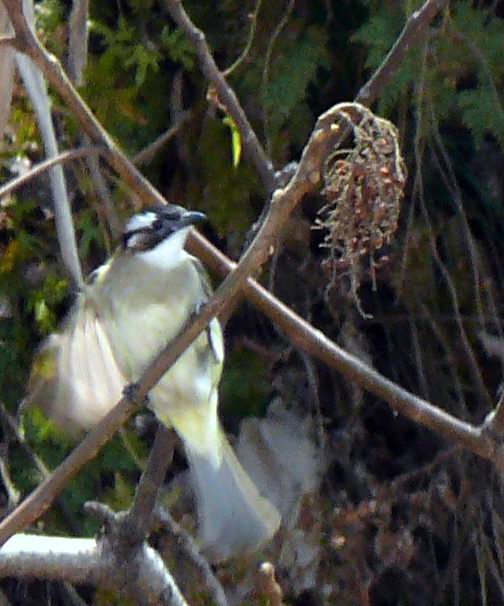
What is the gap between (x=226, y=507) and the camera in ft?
6.48

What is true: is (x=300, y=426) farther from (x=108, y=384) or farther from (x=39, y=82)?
(x=39, y=82)

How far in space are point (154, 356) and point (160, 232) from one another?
19 cm

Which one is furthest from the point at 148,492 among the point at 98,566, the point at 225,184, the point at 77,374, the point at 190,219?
the point at 225,184

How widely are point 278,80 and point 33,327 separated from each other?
2.06ft

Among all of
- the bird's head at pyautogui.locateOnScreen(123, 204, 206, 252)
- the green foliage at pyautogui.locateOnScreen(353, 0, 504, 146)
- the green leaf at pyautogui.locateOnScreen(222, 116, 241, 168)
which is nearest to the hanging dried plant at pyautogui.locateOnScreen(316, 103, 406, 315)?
the bird's head at pyautogui.locateOnScreen(123, 204, 206, 252)

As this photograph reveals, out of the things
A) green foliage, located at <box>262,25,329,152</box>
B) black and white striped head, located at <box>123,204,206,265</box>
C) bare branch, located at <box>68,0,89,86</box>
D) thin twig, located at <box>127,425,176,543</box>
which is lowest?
thin twig, located at <box>127,425,176,543</box>

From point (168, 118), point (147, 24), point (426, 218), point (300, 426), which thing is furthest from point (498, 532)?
point (147, 24)

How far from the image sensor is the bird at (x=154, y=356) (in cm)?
186

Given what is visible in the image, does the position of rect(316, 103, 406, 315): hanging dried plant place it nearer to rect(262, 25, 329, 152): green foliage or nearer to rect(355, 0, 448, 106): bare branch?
rect(355, 0, 448, 106): bare branch

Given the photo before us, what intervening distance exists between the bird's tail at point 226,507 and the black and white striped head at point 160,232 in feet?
1.02

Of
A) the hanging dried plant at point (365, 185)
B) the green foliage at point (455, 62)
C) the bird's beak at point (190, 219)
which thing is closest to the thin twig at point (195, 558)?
the bird's beak at point (190, 219)

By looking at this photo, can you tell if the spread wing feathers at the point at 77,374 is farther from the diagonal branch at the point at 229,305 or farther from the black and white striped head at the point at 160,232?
the diagonal branch at the point at 229,305

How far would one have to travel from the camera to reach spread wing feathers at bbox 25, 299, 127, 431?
1836 mm

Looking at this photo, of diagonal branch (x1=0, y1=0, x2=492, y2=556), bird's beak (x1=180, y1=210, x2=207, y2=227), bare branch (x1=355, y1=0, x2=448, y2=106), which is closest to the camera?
diagonal branch (x1=0, y1=0, x2=492, y2=556)
